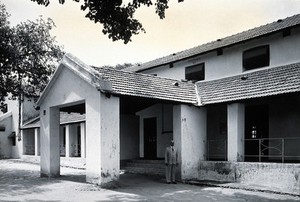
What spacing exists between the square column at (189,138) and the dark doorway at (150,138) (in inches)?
194

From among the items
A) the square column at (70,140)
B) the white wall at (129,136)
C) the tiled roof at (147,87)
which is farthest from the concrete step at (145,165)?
the square column at (70,140)

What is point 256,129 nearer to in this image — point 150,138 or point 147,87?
point 147,87

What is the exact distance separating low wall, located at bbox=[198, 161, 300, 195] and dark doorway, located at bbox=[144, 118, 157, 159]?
545 centimetres

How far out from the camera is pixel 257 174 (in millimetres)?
13352

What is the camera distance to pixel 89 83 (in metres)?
13.7

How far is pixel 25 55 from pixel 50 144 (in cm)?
683

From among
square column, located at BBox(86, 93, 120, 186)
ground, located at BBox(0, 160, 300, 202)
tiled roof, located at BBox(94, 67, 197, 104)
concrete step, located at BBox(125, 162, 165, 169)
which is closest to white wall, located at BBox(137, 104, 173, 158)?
concrete step, located at BBox(125, 162, 165, 169)

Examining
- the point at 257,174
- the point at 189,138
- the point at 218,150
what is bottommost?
the point at 257,174

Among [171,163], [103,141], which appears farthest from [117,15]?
[171,163]

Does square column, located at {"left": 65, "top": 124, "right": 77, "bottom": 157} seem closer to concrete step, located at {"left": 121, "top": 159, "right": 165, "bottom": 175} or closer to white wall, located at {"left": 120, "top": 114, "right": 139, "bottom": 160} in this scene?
white wall, located at {"left": 120, "top": 114, "right": 139, "bottom": 160}

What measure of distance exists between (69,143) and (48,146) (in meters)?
10.2

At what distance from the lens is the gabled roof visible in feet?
44.4

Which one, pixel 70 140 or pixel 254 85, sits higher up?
pixel 254 85

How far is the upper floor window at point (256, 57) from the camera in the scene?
646 inches
